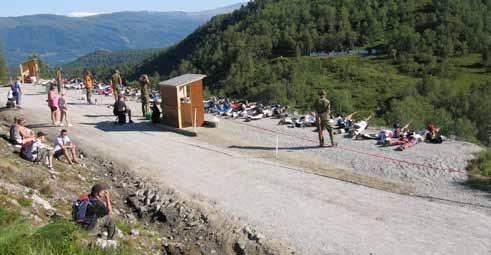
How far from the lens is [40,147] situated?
16.2 metres

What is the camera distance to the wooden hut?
2255 centimetres

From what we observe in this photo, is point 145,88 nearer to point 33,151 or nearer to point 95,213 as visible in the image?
point 33,151

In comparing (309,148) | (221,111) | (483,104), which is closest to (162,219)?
(309,148)

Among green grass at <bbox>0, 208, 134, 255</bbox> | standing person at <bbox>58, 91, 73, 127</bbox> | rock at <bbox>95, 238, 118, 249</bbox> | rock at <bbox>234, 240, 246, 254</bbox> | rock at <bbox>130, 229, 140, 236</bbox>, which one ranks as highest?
standing person at <bbox>58, 91, 73, 127</bbox>

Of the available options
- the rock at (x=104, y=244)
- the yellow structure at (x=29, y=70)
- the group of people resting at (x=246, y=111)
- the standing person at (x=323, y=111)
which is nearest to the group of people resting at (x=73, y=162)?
the rock at (x=104, y=244)

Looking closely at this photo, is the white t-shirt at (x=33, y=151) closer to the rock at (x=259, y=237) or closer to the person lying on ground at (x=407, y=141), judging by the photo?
the rock at (x=259, y=237)

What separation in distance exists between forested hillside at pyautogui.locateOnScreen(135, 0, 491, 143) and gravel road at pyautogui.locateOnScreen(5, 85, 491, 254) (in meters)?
78.4

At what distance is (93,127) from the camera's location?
76.6 ft

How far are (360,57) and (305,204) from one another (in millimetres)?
→ 147960

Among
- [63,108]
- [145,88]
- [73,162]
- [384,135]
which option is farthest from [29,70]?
[384,135]

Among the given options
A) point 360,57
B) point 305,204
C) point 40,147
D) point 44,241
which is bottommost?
point 305,204

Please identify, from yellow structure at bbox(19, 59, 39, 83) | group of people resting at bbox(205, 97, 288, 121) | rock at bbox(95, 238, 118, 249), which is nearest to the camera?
rock at bbox(95, 238, 118, 249)

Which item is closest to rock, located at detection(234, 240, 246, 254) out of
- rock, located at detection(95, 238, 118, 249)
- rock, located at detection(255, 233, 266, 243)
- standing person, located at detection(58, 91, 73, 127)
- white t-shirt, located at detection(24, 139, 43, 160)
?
rock, located at detection(255, 233, 266, 243)

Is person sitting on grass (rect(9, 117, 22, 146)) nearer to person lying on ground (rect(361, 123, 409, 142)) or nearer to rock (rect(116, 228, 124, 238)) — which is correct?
rock (rect(116, 228, 124, 238))
